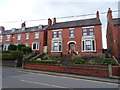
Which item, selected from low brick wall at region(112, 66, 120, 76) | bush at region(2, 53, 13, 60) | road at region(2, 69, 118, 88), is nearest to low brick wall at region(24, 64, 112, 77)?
low brick wall at region(112, 66, 120, 76)

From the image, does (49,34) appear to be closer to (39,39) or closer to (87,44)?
(39,39)

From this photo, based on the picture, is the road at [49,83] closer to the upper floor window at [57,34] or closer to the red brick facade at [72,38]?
the red brick facade at [72,38]

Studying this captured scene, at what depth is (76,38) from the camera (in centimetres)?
2330

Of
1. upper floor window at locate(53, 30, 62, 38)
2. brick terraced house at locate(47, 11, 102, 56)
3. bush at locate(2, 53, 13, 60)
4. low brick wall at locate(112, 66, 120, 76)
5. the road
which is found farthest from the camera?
upper floor window at locate(53, 30, 62, 38)

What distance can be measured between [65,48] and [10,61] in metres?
13.1

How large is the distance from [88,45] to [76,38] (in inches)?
134

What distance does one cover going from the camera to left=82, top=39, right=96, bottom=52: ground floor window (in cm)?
2129

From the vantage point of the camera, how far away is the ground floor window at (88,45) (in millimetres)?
21292

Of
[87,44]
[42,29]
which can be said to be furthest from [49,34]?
[87,44]

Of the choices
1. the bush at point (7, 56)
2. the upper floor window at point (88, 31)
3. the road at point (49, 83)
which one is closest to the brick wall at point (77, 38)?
the upper floor window at point (88, 31)

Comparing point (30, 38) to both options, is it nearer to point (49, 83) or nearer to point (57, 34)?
point (57, 34)

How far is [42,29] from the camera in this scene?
28.6 meters

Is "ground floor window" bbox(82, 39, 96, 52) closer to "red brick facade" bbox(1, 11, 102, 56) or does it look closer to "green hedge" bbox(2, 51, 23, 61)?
"red brick facade" bbox(1, 11, 102, 56)

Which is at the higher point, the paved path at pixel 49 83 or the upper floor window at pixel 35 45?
the upper floor window at pixel 35 45
